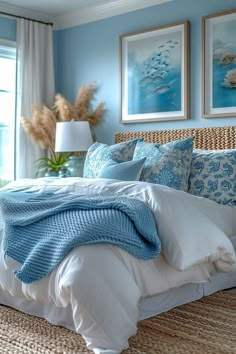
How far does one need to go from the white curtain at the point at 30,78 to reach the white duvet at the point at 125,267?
2.05 meters

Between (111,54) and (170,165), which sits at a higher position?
(111,54)

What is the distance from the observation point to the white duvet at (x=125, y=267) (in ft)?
7.43

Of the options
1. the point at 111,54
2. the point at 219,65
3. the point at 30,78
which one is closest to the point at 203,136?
the point at 219,65

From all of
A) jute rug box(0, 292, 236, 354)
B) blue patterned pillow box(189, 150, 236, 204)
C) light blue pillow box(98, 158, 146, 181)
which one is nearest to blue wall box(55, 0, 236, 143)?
blue patterned pillow box(189, 150, 236, 204)

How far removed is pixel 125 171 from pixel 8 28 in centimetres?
256

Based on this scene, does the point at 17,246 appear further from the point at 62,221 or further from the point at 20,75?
the point at 20,75

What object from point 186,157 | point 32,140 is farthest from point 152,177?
point 32,140

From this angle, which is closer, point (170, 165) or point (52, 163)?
point (170, 165)

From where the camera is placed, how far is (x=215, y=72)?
176 inches

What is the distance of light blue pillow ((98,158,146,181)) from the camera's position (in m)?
3.70

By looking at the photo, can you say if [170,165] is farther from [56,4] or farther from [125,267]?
[56,4]

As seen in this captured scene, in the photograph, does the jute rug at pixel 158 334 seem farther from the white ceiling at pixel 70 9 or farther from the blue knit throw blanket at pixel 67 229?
the white ceiling at pixel 70 9

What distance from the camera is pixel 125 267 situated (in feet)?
8.13

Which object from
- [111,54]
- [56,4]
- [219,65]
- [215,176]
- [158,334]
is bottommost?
[158,334]
